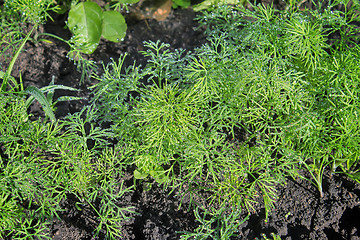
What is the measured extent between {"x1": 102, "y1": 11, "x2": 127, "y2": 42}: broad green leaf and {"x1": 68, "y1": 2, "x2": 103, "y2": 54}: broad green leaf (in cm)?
6

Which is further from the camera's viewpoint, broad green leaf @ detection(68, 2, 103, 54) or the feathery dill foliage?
broad green leaf @ detection(68, 2, 103, 54)

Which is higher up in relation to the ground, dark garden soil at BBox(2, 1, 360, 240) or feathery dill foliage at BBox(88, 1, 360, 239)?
feathery dill foliage at BBox(88, 1, 360, 239)

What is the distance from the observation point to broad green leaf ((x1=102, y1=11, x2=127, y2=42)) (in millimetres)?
2363

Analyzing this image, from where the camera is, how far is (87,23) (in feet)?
7.52

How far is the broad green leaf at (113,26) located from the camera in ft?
7.75

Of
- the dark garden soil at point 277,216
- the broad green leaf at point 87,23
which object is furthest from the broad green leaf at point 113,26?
the dark garden soil at point 277,216

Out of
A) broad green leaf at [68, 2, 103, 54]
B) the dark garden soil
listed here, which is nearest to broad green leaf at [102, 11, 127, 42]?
A: broad green leaf at [68, 2, 103, 54]

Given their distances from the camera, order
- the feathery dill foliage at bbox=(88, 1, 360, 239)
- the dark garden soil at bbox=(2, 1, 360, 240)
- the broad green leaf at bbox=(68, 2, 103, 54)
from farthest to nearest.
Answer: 1. the broad green leaf at bbox=(68, 2, 103, 54)
2. the dark garden soil at bbox=(2, 1, 360, 240)
3. the feathery dill foliage at bbox=(88, 1, 360, 239)

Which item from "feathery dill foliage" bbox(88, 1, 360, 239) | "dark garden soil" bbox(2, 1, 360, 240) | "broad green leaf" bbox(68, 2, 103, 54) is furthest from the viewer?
"broad green leaf" bbox(68, 2, 103, 54)

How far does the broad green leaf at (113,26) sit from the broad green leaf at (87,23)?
0.19 ft

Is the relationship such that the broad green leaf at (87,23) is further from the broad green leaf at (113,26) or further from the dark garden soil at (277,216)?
the dark garden soil at (277,216)

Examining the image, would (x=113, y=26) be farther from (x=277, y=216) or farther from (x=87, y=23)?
(x=277, y=216)

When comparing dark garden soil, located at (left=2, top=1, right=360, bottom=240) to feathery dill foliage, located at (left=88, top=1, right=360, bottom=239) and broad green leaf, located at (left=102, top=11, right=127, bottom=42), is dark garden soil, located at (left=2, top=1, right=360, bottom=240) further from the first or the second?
broad green leaf, located at (left=102, top=11, right=127, bottom=42)

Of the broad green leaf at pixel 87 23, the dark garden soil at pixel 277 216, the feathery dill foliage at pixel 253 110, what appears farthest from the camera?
the broad green leaf at pixel 87 23
